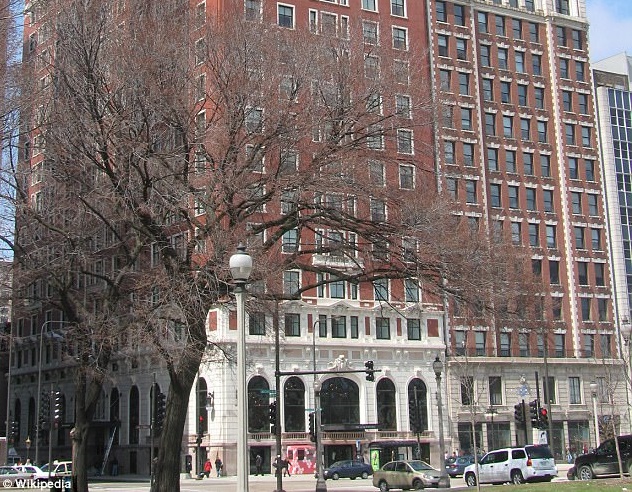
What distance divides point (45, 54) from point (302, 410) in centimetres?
4520

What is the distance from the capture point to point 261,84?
25.2 metres

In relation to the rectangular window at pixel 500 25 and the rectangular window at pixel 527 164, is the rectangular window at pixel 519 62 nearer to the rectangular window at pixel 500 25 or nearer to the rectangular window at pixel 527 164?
the rectangular window at pixel 500 25

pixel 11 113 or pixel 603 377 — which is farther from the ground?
pixel 11 113

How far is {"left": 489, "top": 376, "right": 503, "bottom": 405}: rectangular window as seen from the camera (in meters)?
76.3

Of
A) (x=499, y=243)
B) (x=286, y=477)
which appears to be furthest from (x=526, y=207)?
(x=499, y=243)

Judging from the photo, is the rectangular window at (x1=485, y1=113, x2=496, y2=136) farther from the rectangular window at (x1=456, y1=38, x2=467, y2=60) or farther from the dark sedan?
the dark sedan

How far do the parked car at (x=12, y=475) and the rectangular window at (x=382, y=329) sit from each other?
1186 inches

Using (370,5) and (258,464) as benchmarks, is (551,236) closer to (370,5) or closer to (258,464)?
(370,5)

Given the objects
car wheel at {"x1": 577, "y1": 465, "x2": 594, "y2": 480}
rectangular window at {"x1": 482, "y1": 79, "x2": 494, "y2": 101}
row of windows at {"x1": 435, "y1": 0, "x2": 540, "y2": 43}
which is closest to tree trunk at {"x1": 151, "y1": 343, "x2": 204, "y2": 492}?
car wheel at {"x1": 577, "y1": 465, "x2": 594, "y2": 480}

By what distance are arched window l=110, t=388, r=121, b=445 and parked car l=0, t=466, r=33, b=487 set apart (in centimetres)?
Answer: 2066

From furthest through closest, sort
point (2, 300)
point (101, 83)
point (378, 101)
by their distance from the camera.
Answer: point (2, 300) → point (378, 101) → point (101, 83)

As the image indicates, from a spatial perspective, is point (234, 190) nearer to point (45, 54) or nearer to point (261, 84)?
point (261, 84)

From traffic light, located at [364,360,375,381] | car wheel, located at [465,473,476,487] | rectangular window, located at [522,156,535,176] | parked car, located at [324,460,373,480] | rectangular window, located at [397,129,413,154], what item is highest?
rectangular window, located at [522,156,535,176]

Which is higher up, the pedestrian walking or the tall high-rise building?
the tall high-rise building
